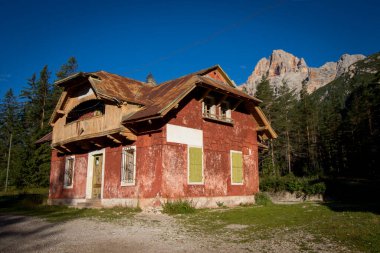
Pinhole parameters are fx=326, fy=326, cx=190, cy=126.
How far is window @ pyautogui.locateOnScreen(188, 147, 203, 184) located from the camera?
15.5 meters

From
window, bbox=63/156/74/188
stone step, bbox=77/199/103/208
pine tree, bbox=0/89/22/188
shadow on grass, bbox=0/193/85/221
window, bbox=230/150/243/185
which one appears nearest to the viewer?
shadow on grass, bbox=0/193/85/221

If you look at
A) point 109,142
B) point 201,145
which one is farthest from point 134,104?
point 201,145

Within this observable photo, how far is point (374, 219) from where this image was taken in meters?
9.87

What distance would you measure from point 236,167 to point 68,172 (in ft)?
32.7

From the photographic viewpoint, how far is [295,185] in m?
23.8

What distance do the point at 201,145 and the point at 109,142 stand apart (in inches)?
187

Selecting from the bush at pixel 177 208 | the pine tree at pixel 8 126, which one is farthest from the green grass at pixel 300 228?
the pine tree at pixel 8 126

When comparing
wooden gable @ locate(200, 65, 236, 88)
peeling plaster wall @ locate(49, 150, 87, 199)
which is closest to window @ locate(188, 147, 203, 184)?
wooden gable @ locate(200, 65, 236, 88)

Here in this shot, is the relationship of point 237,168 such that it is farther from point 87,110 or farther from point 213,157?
point 87,110

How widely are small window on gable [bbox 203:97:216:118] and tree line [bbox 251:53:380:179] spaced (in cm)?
2358

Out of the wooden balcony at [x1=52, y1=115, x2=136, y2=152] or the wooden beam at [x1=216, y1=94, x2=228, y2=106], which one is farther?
the wooden beam at [x1=216, y1=94, x2=228, y2=106]

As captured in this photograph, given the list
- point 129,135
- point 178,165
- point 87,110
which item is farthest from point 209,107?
point 87,110

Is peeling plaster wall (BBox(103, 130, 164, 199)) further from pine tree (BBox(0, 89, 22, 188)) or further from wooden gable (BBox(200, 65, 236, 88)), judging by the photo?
pine tree (BBox(0, 89, 22, 188))

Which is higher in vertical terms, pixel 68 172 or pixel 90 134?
pixel 90 134
